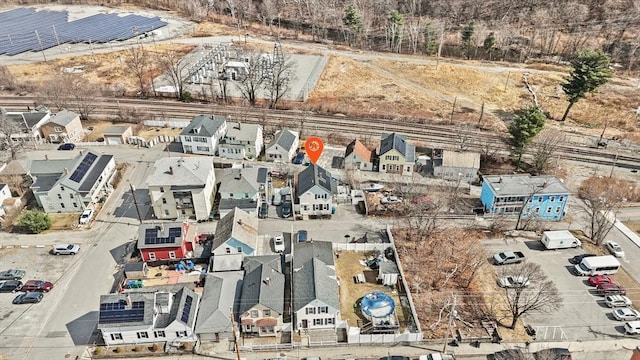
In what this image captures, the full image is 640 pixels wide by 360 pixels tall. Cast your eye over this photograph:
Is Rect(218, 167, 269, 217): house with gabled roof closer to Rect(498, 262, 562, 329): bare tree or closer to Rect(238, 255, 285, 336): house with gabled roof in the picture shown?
Rect(238, 255, 285, 336): house with gabled roof

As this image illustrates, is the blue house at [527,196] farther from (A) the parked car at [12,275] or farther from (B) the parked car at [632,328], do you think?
(A) the parked car at [12,275]

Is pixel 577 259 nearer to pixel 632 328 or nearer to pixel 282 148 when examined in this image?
pixel 632 328

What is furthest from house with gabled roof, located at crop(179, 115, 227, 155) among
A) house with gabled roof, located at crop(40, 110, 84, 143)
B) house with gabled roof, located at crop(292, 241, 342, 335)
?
house with gabled roof, located at crop(292, 241, 342, 335)

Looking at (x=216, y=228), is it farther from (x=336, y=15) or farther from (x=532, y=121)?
(x=336, y=15)

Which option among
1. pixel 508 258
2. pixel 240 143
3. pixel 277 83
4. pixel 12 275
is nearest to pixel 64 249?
pixel 12 275

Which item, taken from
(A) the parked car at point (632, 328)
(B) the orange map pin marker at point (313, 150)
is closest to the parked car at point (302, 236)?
(B) the orange map pin marker at point (313, 150)
